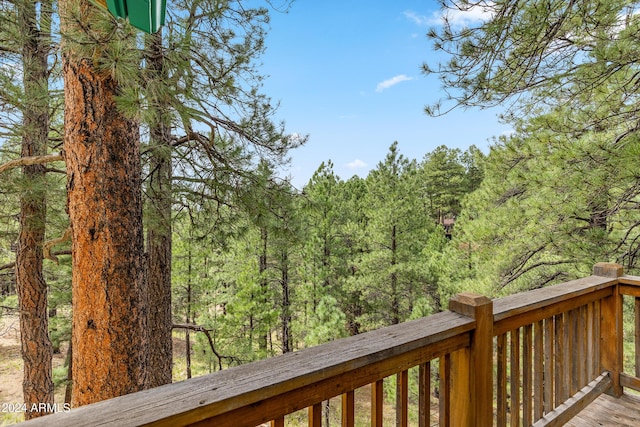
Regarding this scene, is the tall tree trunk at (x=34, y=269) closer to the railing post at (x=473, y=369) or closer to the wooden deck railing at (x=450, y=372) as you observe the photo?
the wooden deck railing at (x=450, y=372)

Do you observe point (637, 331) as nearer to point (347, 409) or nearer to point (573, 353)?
point (573, 353)

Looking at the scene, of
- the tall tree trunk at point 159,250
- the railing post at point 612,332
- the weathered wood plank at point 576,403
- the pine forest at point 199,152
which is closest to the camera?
the weathered wood plank at point 576,403

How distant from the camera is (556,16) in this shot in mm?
2215

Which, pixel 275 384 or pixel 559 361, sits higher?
pixel 275 384

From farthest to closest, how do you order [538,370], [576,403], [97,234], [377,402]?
[97,234], [576,403], [538,370], [377,402]

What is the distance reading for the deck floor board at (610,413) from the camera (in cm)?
187

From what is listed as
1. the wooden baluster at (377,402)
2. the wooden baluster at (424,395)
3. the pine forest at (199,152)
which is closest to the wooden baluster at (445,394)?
the wooden baluster at (424,395)

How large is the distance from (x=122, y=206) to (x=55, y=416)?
207 cm

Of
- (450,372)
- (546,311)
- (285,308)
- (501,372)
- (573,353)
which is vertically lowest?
(285,308)

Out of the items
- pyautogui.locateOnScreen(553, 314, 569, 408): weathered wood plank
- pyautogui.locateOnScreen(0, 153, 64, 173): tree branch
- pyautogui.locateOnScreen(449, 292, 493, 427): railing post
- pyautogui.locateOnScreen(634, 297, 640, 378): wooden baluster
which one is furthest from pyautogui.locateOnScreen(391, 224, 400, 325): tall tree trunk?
pyautogui.locateOnScreen(449, 292, 493, 427): railing post

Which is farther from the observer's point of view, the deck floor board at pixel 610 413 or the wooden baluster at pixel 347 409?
the deck floor board at pixel 610 413

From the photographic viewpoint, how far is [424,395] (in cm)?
112

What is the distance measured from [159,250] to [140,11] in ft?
12.3

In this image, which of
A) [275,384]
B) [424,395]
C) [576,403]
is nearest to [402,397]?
[424,395]
